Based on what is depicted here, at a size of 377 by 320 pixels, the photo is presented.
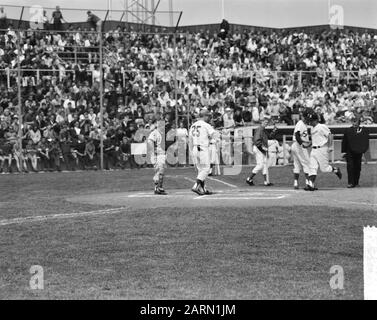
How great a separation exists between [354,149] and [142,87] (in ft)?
38.4

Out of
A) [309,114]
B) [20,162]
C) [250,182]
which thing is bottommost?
[250,182]

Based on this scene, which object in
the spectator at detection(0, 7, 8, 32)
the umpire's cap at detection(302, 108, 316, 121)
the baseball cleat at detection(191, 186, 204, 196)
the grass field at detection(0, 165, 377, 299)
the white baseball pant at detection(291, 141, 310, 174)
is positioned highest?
the spectator at detection(0, 7, 8, 32)

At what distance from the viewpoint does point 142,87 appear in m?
30.0

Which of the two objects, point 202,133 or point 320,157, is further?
point 320,157

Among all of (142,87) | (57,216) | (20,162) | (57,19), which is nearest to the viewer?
(57,216)

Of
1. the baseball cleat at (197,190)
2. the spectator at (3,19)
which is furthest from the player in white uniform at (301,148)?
the spectator at (3,19)

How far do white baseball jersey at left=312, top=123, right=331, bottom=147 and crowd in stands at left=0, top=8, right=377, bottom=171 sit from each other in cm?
749

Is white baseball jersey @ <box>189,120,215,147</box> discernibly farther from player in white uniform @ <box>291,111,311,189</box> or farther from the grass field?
player in white uniform @ <box>291,111,311,189</box>

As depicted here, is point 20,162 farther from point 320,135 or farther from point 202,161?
point 320,135

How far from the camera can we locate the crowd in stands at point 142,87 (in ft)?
90.2

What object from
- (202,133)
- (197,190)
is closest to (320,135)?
(202,133)

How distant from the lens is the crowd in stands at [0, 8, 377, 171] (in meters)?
27.5

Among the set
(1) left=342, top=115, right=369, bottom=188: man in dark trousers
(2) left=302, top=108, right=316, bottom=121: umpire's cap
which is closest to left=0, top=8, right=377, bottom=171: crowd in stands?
(1) left=342, top=115, right=369, bottom=188: man in dark trousers
